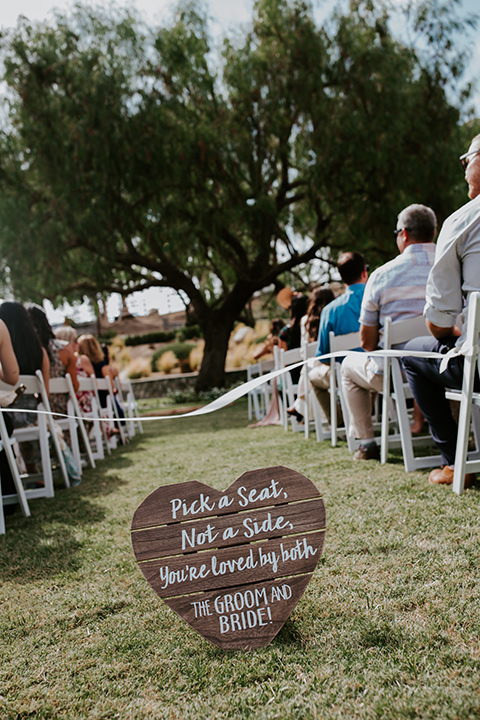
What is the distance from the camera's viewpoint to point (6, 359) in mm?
3545

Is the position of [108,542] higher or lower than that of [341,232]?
lower

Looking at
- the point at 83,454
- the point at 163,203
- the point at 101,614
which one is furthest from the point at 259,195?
the point at 101,614

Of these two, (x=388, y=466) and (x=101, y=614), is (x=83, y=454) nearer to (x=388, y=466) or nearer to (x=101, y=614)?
(x=388, y=466)

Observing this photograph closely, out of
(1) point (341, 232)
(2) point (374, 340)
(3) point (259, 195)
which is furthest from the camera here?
(1) point (341, 232)

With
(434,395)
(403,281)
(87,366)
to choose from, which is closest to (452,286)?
(434,395)

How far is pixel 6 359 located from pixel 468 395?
2.66 meters

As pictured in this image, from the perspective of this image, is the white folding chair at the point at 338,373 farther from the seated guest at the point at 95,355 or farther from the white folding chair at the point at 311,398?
the seated guest at the point at 95,355

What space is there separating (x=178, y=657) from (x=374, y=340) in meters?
2.51

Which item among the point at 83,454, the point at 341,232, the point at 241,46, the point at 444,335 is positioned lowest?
the point at 83,454

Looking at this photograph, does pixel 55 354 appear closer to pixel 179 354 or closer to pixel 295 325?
pixel 295 325

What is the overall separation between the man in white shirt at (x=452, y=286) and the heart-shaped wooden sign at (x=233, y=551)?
1455mm

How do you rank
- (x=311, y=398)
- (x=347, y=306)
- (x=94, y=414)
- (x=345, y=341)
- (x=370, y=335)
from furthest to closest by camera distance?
1. (x=94, y=414)
2. (x=311, y=398)
3. (x=347, y=306)
4. (x=345, y=341)
5. (x=370, y=335)

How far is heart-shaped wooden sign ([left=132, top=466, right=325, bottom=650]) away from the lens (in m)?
1.60

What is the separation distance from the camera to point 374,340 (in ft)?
12.0
